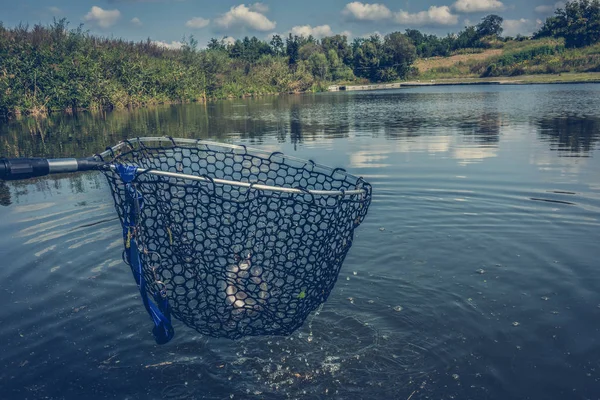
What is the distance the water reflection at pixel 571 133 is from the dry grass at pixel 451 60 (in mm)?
70707

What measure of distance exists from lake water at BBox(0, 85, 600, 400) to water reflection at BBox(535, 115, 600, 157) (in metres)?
3.01

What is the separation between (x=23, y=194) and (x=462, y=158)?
375 inches

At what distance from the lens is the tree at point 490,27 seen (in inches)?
4235

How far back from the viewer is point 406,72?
281ft

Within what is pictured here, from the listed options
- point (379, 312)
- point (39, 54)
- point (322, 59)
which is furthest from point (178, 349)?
point (322, 59)

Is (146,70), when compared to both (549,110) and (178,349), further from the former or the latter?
(178,349)

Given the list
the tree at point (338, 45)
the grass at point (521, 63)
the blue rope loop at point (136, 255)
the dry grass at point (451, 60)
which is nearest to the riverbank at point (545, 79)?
the grass at point (521, 63)

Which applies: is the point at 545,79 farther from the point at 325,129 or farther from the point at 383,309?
the point at 383,309

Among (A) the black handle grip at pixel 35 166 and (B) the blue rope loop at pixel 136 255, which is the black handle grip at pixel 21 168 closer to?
(A) the black handle grip at pixel 35 166

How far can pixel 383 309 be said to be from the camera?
466cm

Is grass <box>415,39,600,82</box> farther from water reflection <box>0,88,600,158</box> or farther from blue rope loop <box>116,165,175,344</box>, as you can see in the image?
blue rope loop <box>116,165,175,344</box>

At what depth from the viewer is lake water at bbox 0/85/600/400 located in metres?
3.64

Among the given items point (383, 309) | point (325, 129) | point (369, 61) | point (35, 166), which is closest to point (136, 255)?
point (35, 166)

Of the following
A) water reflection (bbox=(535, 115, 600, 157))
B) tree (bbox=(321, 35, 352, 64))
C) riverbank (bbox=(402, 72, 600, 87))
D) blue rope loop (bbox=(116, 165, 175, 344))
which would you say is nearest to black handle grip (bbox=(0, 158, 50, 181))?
blue rope loop (bbox=(116, 165, 175, 344))
